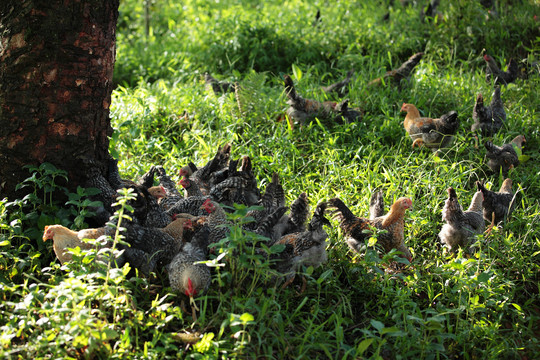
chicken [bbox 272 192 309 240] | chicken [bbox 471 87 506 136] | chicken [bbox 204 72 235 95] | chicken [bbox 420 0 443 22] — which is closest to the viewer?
chicken [bbox 272 192 309 240]

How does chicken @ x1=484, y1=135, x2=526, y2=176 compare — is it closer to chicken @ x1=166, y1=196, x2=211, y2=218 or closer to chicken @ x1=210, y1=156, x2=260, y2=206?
chicken @ x1=210, y1=156, x2=260, y2=206

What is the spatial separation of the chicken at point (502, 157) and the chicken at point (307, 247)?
2.57 m

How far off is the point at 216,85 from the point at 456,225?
172 inches

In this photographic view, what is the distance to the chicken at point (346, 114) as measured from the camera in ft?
21.8

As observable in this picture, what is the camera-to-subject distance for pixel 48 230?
3818mm

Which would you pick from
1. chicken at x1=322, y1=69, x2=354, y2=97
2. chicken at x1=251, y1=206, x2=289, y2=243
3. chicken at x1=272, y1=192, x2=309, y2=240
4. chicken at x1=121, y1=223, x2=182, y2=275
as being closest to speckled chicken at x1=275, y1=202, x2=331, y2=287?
chicken at x1=251, y1=206, x2=289, y2=243

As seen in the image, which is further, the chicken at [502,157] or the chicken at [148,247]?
the chicken at [502,157]

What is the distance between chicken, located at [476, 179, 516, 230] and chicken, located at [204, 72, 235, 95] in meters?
3.97

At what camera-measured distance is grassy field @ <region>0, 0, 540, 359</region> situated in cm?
337

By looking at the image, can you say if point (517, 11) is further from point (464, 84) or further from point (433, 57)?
point (464, 84)

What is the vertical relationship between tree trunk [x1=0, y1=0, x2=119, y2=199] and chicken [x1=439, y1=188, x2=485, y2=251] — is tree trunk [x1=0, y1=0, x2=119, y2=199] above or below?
above

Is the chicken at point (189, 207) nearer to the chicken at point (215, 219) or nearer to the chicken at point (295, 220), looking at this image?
the chicken at point (215, 219)

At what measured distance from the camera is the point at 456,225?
192 inches

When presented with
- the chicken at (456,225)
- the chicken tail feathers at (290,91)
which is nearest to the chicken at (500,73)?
the chicken tail feathers at (290,91)
